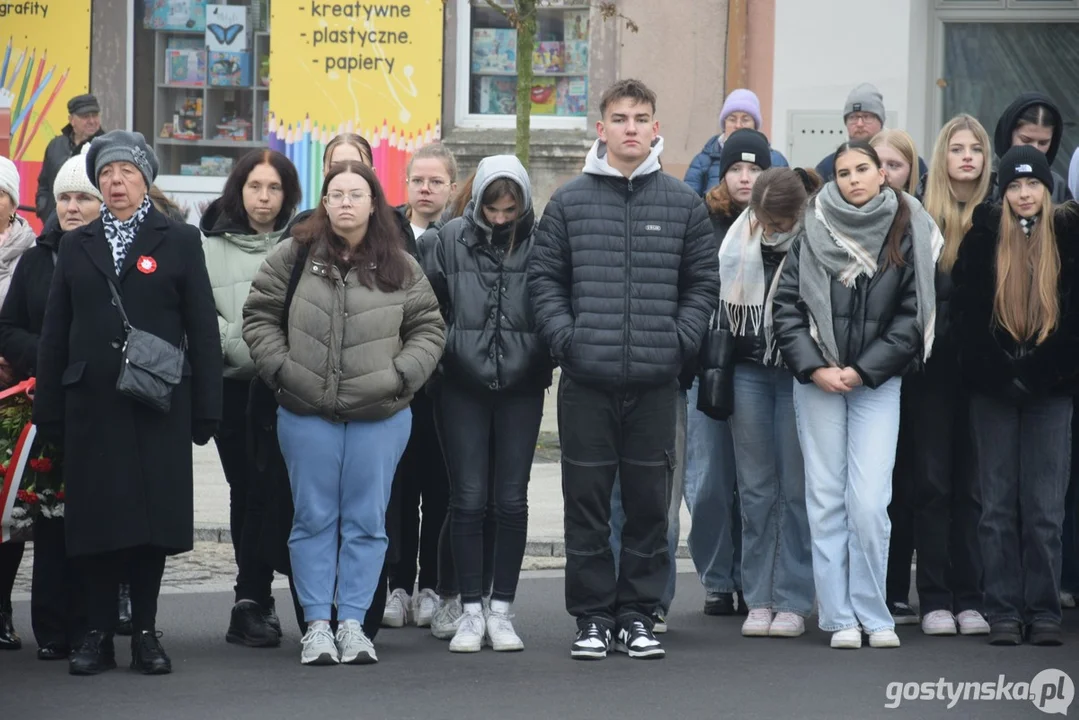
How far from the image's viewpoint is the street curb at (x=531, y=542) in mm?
9906

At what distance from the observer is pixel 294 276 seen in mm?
7383

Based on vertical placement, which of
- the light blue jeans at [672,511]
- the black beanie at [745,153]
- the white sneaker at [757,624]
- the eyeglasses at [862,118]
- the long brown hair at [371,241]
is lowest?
the white sneaker at [757,624]

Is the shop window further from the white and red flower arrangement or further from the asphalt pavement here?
the white and red flower arrangement

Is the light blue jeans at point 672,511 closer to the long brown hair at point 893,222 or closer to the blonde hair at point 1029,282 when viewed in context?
the long brown hair at point 893,222

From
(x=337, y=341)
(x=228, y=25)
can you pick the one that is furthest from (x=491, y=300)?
(x=228, y=25)

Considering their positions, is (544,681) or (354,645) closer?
(544,681)

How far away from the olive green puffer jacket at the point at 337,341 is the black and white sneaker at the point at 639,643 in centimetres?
129

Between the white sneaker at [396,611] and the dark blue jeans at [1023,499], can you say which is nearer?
the dark blue jeans at [1023,499]

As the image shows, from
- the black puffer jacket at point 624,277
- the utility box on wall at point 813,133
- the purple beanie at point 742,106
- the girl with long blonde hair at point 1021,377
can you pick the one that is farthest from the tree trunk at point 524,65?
the girl with long blonde hair at point 1021,377

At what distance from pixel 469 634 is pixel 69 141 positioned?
29.4 ft

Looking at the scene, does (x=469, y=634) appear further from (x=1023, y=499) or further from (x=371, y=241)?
A: (x=1023, y=499)

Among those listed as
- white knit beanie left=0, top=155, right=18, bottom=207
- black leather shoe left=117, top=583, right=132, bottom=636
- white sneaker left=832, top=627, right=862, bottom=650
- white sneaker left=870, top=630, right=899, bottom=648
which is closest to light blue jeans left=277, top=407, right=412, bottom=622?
black leather shoe left=117, top=583, right=132, bottom=636

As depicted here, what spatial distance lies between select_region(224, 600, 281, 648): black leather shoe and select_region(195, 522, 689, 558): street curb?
6.58 feet

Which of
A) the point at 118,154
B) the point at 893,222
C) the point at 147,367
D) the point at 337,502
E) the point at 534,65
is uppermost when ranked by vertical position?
the point at 534,65
